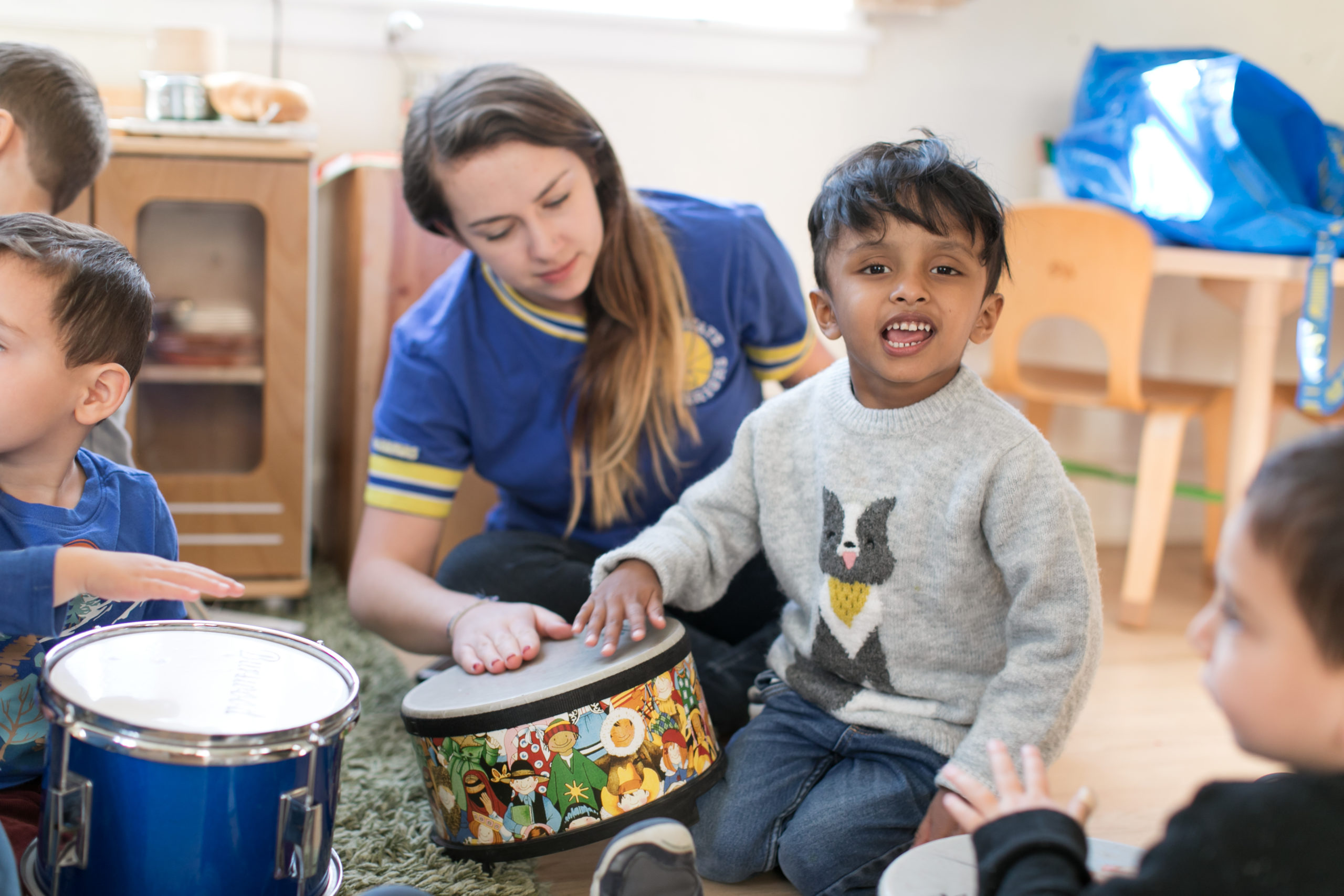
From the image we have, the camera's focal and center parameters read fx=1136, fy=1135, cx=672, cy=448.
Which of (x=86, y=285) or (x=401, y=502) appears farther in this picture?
(x=401, y=502)

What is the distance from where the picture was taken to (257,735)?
75 cm

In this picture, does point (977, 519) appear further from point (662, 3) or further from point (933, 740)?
point (662, 3)

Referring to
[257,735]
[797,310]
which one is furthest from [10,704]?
[797,310]

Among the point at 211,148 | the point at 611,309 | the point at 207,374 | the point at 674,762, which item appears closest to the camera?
the point at 674,762

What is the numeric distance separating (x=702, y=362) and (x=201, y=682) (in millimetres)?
783

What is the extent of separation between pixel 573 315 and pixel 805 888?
717mm

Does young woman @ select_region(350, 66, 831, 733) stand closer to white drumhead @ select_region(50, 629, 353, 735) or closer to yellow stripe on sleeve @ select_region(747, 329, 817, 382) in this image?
yellow stripe on sleeve @ select_region(747, 329, 817, 382)

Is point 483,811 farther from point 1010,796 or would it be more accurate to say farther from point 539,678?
point 1010,796

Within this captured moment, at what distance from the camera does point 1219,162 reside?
200 centimetres

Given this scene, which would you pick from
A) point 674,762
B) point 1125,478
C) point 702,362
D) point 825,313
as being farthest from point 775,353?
point 1125,478

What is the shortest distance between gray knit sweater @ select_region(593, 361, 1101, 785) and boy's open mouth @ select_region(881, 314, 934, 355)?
0.07 metres

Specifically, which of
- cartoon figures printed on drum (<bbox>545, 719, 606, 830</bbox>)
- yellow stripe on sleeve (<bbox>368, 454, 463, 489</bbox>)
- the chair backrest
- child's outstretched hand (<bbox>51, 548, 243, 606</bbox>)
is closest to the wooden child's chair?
the chair backrest

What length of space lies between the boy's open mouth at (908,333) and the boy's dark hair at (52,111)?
2.99 ft

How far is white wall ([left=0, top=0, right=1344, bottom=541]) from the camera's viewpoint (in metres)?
2.20
